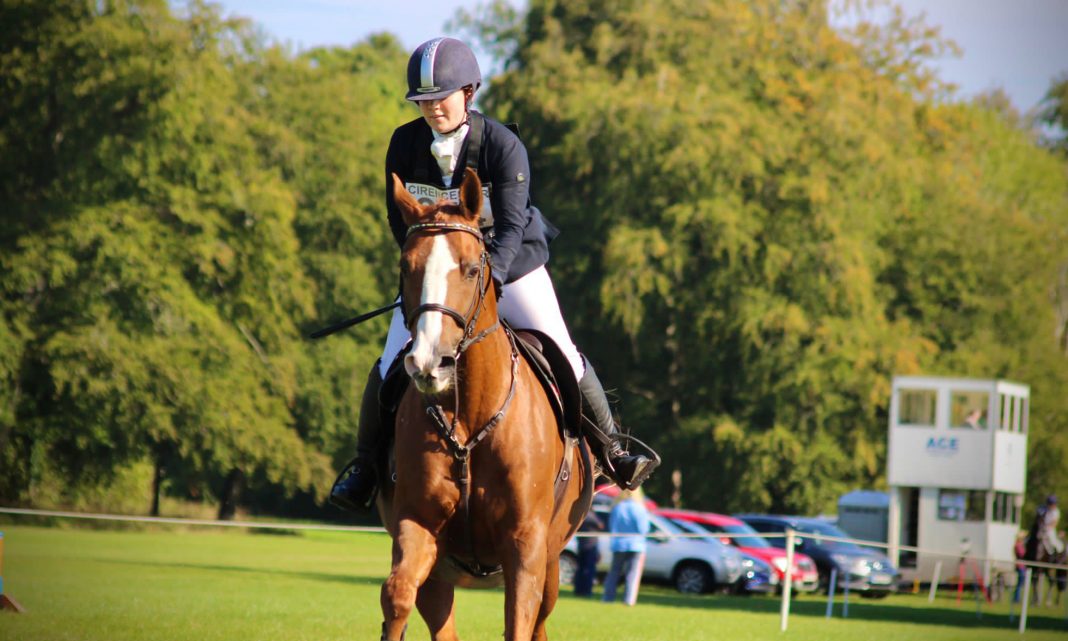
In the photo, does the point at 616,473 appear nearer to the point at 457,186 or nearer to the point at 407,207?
the point at 457,186

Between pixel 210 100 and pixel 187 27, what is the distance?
2401mm

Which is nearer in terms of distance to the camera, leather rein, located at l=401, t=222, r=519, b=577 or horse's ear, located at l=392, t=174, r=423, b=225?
leather rein, located at l=401, t=222, r=519, b=577

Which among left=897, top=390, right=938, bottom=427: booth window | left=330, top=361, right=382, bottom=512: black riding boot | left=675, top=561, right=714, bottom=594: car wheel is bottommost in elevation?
left=675, top=561, right=714, bottom=594: car wheel

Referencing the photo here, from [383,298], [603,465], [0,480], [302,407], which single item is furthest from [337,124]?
[603,465]

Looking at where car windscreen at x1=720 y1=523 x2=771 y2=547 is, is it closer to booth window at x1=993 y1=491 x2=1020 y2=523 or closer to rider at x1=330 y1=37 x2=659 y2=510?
booth window at x1=993 y1=491 x2=1020 y2=523

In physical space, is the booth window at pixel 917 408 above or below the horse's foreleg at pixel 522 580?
above

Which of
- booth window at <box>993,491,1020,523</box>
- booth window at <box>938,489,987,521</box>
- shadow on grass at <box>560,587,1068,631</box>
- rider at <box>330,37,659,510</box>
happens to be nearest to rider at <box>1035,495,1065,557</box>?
shadow on grass at <box>560,587,1068,631</box>

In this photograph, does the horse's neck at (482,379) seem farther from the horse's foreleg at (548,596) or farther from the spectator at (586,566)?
the spectator at (586,566)

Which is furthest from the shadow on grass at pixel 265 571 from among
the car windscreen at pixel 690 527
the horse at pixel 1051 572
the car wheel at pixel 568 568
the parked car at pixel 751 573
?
the horse at pixel 1051 572

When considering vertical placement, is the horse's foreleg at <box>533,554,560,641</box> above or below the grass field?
above

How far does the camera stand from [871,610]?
85.8 feet

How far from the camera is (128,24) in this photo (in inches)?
1745

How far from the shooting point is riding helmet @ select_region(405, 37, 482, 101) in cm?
728

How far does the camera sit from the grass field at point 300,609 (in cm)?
1491
